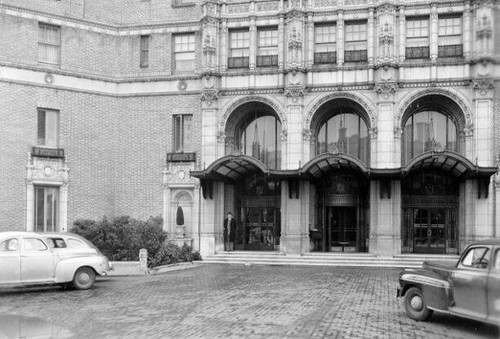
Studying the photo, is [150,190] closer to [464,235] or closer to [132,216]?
[132,216]

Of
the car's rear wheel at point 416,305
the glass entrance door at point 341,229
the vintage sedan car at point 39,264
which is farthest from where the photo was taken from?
the glass entrance door at point 341,229

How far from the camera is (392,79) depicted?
2928 cm

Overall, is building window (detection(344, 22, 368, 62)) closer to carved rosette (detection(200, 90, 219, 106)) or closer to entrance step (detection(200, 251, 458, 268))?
carved rosette (detection(200, 90, 219, 106))

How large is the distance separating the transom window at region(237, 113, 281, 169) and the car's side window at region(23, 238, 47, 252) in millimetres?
15595

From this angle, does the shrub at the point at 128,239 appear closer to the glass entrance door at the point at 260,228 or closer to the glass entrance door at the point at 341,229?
the glass entrance door at the point at 260,228

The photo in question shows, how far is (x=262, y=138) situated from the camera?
106 feet

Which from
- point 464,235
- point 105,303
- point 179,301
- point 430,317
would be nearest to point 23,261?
point 105,303

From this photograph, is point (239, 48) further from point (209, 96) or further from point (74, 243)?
point (74, 243)

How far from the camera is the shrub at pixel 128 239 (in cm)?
2692

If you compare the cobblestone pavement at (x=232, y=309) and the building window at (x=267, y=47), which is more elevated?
the building window at (x=267, y=47)

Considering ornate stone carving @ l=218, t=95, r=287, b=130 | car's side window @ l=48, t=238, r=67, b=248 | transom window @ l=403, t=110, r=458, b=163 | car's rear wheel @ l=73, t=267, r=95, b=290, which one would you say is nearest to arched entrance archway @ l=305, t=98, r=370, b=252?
ornate stone carving @ l=218, t=95, r=287, b=130

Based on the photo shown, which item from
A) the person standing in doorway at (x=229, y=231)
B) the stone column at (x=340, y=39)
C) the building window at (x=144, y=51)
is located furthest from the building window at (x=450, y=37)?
the building window at (x=144, y=51)

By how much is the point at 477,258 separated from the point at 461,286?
61cm

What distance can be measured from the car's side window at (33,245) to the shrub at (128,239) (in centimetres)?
828
